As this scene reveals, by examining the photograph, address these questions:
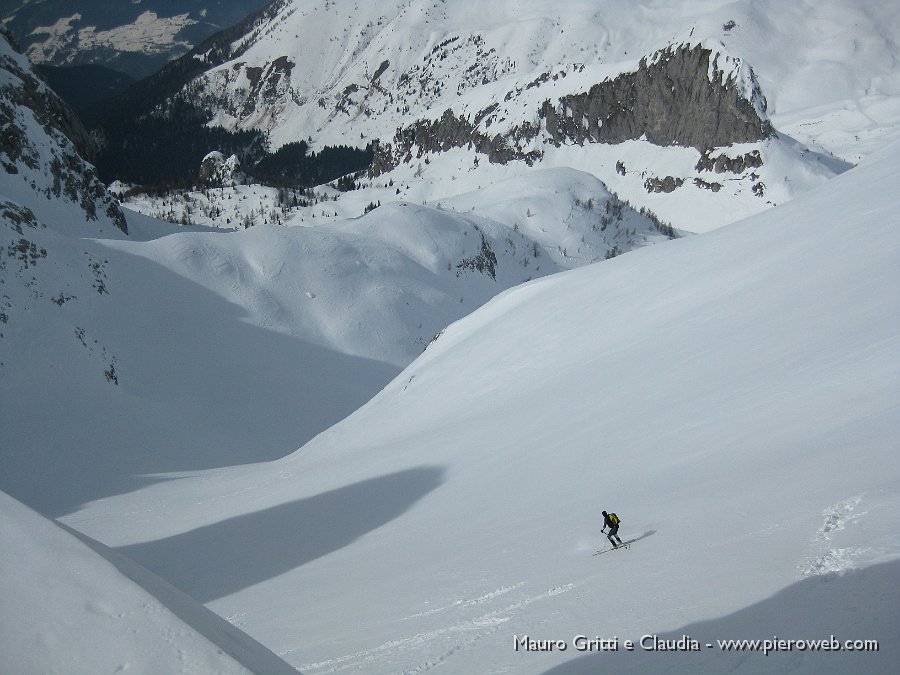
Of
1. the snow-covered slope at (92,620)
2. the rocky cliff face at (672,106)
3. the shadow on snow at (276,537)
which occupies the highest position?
the rocky cliff face at (672,106)

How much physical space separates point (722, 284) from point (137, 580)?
14857 mm

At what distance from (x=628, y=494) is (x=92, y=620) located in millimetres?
6617

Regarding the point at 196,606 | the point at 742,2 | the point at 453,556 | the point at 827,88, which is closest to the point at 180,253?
the point at 453,556

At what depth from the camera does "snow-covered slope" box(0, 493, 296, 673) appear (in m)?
3.28

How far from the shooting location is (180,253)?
4197 cm

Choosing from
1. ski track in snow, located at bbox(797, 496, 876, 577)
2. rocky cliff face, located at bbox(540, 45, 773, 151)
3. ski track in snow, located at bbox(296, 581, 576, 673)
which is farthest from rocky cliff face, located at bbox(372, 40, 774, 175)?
ski track in snow, located at bbox(296, 581, 576, 673)

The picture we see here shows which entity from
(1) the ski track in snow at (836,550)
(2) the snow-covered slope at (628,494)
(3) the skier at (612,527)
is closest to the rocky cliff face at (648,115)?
(2) the snow-covered slope at (628,494)

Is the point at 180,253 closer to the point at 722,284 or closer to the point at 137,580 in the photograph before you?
the point at 722,284

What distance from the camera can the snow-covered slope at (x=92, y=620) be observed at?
129 inches

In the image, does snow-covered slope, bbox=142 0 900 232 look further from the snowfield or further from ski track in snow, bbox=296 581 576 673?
ski track in snow, bbox=296 581 576 673

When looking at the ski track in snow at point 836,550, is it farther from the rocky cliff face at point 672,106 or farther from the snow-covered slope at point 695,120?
the rocky cliff face at point 672,106

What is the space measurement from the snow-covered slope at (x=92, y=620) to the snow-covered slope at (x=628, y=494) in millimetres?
2881

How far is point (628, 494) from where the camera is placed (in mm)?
8578

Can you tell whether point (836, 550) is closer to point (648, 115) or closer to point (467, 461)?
point (467, 461)
